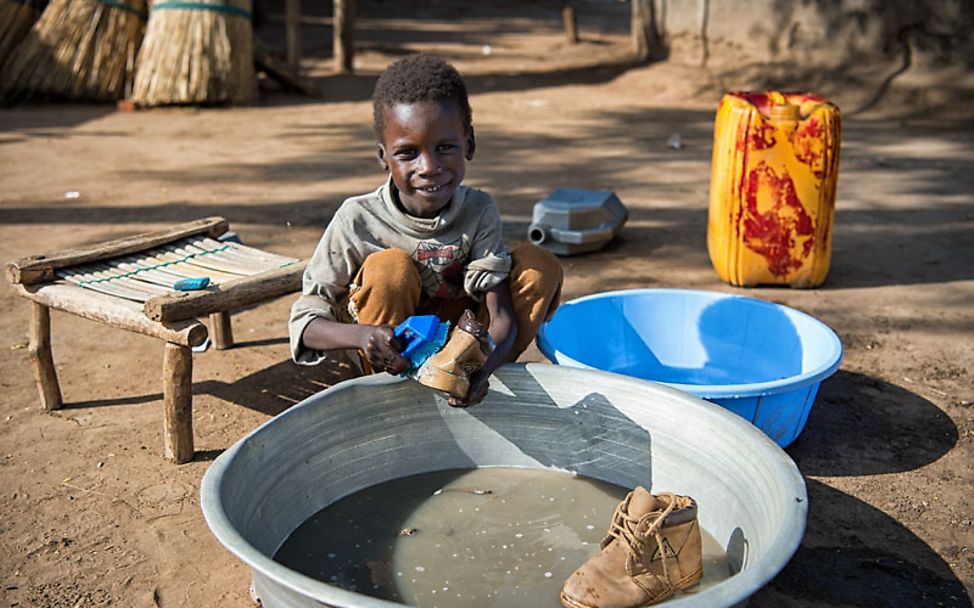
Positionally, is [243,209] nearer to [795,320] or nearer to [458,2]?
[795,320]

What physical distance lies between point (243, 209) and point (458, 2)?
10.1 metres

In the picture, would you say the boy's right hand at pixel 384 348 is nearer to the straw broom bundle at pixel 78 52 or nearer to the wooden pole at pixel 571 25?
the straw broom bundle at pixel 78 52

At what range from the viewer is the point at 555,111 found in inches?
299

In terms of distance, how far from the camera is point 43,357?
9.30 ft

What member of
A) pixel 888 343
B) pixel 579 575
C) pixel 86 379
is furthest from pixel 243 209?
pixel 579 575

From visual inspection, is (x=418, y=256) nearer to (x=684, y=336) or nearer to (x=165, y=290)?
(x=165, y=290)

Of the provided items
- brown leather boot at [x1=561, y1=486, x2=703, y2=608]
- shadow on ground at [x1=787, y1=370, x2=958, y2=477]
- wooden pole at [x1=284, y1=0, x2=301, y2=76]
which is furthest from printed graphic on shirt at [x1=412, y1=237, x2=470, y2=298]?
wooden pole at [x1=284, y1=0, x2=301, y2=76]

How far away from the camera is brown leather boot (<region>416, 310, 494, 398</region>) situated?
2146 millimetres

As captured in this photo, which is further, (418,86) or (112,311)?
(112,311)

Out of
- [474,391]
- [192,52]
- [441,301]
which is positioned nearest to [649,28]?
[192,52]

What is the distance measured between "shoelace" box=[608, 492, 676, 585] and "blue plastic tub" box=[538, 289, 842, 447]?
102 cm

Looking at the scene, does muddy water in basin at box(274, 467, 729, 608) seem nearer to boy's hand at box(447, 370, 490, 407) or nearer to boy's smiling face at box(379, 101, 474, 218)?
boy's hand at box(447, 370, 490, 407)

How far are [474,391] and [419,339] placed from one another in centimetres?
17

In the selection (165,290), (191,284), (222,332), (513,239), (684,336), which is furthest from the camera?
(513,239)
